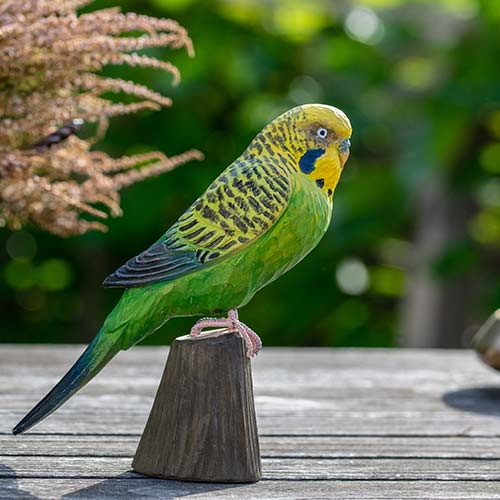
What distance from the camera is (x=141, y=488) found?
137cm

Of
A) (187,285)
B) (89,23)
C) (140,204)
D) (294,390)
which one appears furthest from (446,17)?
(187,285)

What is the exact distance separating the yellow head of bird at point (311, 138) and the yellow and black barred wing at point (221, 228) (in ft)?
0.18

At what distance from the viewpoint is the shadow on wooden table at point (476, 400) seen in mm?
2039

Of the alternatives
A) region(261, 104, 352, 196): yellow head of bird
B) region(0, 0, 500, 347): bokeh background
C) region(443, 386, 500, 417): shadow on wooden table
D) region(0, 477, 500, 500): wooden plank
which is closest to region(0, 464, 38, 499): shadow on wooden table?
region(0, 477, 500, 500): wooden plank

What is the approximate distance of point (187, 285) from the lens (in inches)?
56.2

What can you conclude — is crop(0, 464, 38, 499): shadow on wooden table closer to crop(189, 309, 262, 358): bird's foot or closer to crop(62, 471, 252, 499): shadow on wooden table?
crop(62, 471, 252, 499): shadow on wooden table

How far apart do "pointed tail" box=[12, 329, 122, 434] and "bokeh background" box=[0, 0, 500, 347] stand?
2585 mm

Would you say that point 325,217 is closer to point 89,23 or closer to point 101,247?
point 89,23

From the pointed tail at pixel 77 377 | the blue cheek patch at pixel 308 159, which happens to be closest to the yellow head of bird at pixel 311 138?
the blue cheek patch at pixel 308 159

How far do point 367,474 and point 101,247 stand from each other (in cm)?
284

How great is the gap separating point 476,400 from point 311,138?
889 mm

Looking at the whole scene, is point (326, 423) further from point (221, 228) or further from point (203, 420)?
point (221, 228)

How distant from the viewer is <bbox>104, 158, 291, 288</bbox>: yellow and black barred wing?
142 centimetres

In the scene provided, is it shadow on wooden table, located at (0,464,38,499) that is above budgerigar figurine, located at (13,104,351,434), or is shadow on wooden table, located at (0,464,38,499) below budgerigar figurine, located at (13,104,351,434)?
below
